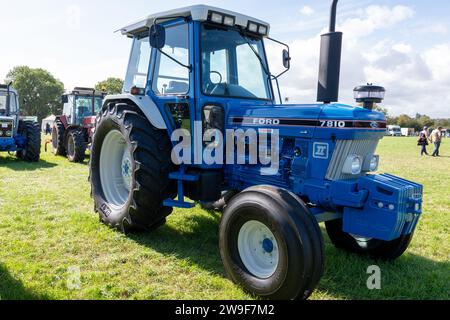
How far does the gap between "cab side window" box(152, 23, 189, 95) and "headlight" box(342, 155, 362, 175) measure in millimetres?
1960

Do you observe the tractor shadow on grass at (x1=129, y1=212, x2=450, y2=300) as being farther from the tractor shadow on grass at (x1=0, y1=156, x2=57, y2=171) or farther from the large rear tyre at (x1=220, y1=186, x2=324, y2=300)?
the tractor shadow on grass at (x1=0, y1=156, x2=57, y2=171)

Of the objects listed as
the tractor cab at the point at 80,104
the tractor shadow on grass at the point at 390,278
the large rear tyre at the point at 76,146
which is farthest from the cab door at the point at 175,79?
the tractor cab at the point at 80,104

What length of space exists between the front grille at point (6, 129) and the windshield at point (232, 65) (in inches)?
368

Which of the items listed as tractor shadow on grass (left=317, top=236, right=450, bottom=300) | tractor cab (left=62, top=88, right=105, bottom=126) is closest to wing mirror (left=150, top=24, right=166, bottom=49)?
tractor shadow on grass (left=317, top=236, right=450, bottom=300)

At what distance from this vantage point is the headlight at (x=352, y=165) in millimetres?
3666

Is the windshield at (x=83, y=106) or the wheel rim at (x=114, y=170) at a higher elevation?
the windshield at (x=83, y=106)

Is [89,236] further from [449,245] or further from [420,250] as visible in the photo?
[449,245]

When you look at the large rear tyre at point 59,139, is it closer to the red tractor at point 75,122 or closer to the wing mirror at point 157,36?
the red tractor at point 75,122

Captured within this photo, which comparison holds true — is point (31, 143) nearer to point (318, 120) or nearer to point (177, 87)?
point (177, 87)

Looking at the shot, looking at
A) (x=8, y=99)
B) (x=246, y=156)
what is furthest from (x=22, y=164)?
(x=246, y=156)

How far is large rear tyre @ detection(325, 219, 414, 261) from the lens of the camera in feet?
13.4
